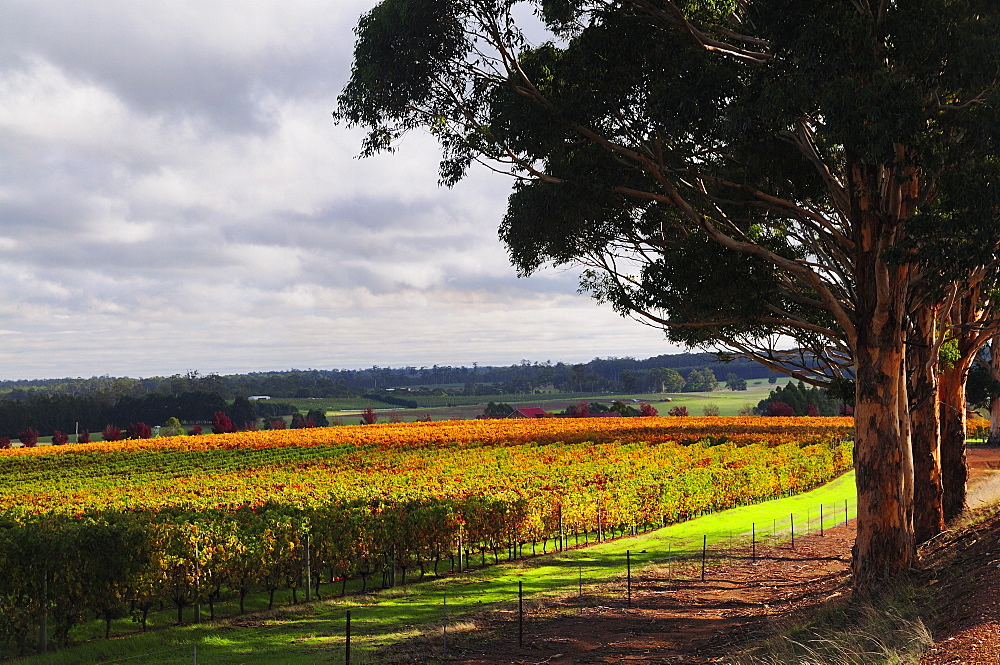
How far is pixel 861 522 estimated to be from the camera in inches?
496

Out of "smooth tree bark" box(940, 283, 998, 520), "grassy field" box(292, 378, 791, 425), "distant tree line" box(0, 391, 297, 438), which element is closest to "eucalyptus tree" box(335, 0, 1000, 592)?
"smooth tree bark" box(940, 283, 998, 520)

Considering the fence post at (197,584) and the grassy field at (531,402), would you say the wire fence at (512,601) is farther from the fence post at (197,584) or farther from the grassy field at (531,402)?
the grassy field at (531,402)

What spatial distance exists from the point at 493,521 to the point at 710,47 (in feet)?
45.0

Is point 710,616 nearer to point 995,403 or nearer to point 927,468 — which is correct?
point 927,468

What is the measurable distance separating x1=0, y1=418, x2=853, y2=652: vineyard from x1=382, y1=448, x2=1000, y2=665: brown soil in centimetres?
504

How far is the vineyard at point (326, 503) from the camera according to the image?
14664 mm

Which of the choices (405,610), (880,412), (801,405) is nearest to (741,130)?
(880,412)

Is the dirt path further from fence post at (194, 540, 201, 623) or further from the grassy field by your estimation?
the grassy field

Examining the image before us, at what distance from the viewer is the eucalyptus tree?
10469 millimetres

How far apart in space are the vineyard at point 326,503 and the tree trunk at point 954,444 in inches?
377

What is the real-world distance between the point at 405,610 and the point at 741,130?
11305 millimetres

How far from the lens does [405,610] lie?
51.9 feet

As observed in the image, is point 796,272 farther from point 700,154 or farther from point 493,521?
point 493,521

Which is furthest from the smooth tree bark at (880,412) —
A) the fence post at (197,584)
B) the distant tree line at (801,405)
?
the distant tree line at (801,405)
